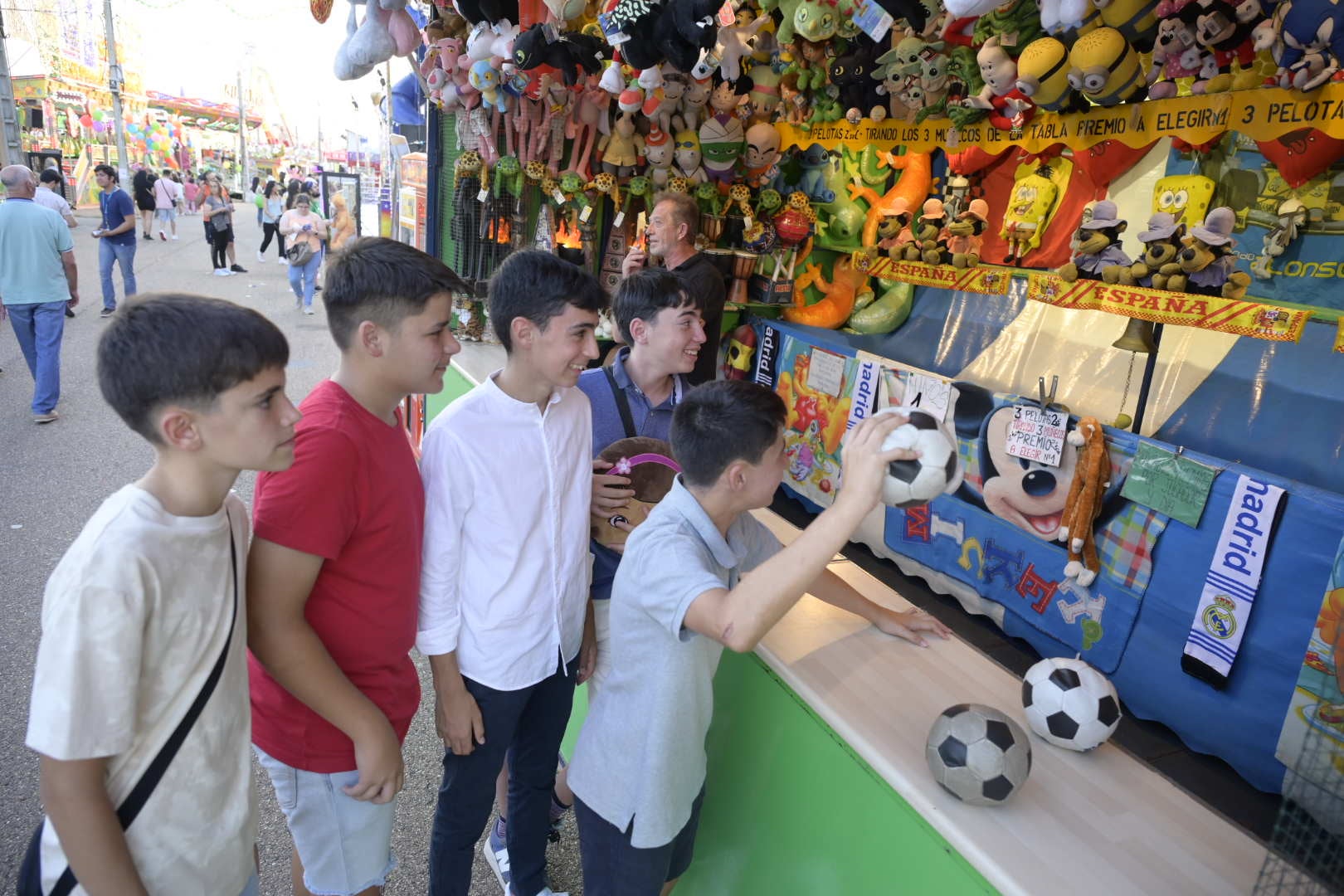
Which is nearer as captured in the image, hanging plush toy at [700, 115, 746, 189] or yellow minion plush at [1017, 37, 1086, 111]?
yellow minion plush at [1017, 37, 1086, 111]

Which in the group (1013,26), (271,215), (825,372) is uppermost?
(1013,26)

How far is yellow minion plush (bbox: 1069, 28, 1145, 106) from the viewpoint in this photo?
2848 mm

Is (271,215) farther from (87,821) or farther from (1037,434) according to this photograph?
(87,821)

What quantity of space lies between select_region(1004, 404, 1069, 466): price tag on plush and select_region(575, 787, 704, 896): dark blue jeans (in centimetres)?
253

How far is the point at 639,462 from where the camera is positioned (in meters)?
1.83

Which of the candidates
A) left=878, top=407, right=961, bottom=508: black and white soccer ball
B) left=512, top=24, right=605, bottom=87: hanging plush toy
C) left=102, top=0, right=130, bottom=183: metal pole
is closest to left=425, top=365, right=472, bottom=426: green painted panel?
left=512, top=24, right=605, bottom=87: hanging plush toy

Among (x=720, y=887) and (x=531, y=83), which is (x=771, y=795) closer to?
(x=720, y=887)

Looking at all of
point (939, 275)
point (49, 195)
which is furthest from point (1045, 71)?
point (49, 195)

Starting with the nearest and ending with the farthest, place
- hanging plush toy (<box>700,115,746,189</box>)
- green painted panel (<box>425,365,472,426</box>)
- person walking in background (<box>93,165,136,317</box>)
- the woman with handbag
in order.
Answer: green painted panel (<box>425,365,472,426</box>), hanging plush toy (<box>700,115,746,189</box>), person walking in background (<box>93,165,136,317</box>), the woman with handbag

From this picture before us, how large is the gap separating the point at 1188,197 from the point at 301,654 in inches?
145

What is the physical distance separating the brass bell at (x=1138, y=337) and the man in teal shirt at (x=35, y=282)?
6528mm

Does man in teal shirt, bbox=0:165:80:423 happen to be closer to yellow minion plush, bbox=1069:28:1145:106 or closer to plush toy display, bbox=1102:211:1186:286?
yellow minion plush, bbox=1069:28:1145:106

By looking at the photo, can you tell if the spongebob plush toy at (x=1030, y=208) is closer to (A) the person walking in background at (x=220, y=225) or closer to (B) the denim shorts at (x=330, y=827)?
(B) the denim shorts at (x=330, y=827)

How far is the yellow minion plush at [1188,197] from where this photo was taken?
3.16 m
